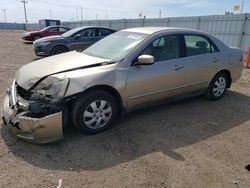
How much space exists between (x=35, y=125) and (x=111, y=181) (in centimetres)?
122

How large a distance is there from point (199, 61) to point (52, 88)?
116 inches

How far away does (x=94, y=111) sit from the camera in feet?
10.7

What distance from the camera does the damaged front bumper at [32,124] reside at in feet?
9.18

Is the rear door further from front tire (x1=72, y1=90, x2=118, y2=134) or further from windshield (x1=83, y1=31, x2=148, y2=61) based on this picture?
front tire (x1=72, y1=90, x2=118, y2=134)

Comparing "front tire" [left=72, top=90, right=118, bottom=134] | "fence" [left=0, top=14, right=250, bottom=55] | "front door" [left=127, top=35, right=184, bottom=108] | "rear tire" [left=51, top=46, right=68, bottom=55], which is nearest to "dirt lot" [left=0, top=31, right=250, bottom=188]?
"front tire" [left=72, top=90, right=118, bottom=134]

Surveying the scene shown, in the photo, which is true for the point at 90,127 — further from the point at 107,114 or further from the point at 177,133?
the point at 177,133

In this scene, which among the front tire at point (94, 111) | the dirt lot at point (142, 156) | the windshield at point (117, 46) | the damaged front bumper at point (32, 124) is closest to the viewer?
the dirt lot at point (142, 156)

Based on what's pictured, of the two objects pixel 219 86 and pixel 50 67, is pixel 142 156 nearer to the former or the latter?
pixel 50 67

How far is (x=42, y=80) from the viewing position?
10.2 feet

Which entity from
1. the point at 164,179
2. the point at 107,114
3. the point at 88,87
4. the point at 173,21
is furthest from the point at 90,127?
the point at 173,21

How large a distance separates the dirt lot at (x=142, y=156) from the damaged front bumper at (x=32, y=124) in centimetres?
18

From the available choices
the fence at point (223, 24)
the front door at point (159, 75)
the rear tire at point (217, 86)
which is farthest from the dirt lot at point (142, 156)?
the fence at point (223, 24)

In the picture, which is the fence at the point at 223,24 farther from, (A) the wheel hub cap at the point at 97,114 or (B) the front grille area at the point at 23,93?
(B) the front grille area at the point at 23,93

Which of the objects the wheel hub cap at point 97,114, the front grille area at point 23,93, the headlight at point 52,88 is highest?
the headlight at point 52,88
